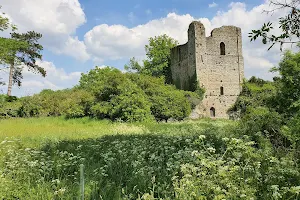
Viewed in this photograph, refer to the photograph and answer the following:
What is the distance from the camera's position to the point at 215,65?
3669 centimetres

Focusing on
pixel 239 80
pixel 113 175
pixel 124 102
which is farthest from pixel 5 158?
pixel 239 80

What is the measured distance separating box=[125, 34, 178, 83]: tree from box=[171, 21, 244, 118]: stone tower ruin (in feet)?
35.1

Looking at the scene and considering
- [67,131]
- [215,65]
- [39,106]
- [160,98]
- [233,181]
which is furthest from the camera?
[215,65]

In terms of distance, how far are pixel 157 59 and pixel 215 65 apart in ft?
48.7

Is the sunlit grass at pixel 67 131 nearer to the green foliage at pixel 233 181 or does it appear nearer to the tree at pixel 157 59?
the green foliage at pixel 233 181

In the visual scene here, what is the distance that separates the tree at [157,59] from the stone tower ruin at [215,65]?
10.7m

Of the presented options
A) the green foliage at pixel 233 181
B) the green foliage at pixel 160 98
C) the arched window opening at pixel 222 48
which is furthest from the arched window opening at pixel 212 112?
the green foliage at pixel 233 181

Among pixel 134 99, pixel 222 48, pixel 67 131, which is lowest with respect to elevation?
pixel 67 131

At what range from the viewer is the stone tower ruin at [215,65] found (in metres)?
35.6

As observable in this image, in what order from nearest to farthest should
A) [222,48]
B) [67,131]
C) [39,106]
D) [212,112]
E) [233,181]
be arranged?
1. [233,181]
2. [67,131]
3. [39,106]
4. [212,112]
5. [222,48]

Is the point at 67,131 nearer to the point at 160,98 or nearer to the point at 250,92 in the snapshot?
the point at 160,98

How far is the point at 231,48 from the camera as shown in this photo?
3734cm

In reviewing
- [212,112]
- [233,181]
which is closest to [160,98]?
[212,112]

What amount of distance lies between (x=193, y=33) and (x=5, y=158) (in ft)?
106
